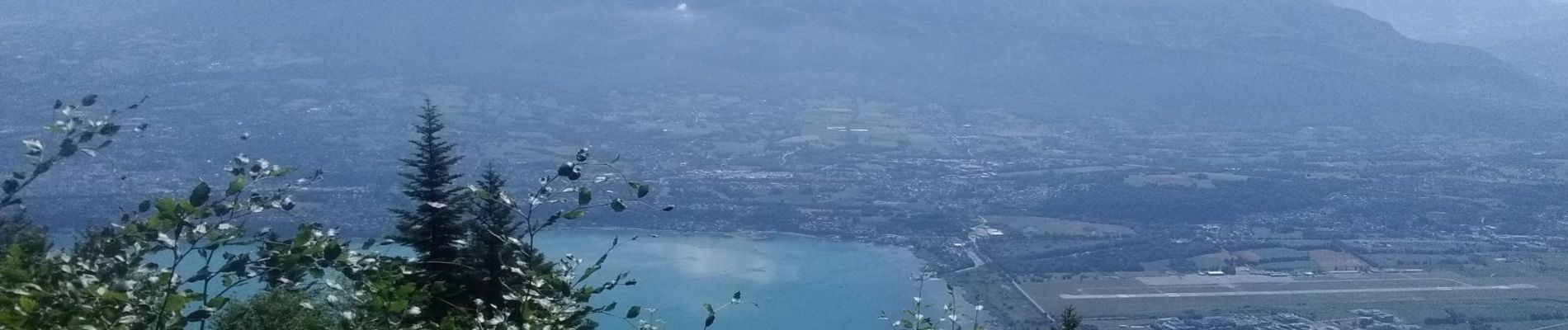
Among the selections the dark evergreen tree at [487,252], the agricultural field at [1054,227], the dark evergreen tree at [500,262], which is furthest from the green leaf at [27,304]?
the agricultural field at [1054,227]

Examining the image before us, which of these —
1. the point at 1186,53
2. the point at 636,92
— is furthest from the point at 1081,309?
the point at 1186,53

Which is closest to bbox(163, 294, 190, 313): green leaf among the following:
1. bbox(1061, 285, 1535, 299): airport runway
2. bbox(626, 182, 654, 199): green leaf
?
bbox(626, 182, 654, 199): green leaf

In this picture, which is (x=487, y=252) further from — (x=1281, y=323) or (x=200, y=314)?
(x=1281, y=323)

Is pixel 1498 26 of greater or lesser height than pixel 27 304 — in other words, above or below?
above

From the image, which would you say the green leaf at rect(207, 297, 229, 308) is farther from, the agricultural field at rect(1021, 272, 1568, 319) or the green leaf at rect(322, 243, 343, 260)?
the agricultural field at rect(1021, 272, 1568, 319)

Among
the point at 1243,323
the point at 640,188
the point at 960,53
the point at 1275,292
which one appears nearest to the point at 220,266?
the point at 640,188

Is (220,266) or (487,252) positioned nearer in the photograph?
(220,266)

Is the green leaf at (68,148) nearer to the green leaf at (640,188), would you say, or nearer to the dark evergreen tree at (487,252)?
the green leaf at (640,188)
